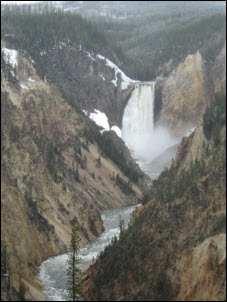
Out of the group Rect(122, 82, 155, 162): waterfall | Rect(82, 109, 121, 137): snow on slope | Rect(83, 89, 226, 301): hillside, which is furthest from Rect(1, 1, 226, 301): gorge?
Rect(82, 109, 121, 137): snow on slope

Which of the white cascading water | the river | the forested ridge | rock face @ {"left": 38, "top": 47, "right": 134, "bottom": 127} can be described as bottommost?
the river

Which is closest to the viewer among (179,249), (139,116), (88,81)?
(179,249)

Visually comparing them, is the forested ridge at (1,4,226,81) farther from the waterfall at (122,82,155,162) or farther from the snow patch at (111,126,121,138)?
the snow patch at (111,126,121,138)

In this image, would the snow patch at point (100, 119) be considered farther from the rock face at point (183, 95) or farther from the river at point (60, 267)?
the river at point (60, 267)

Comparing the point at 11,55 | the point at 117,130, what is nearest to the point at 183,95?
the point at 117,130

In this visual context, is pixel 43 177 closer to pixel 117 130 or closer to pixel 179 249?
pixel 179 249

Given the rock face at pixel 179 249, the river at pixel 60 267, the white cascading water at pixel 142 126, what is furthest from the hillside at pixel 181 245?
the white cascading water at pixel 142 126
